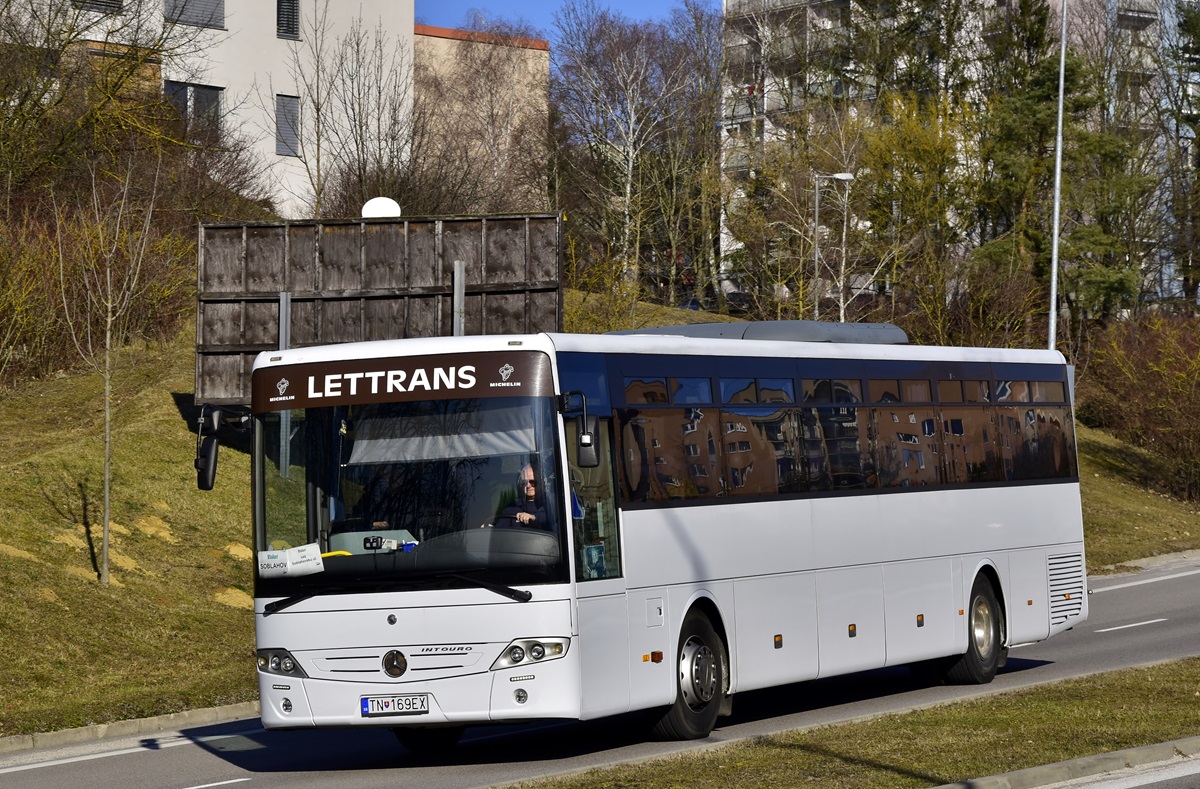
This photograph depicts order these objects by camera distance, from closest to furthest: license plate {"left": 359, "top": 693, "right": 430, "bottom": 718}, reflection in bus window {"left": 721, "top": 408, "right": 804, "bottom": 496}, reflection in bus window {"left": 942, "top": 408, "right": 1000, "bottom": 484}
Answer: license plate {"left": 359, "top": 693, "right": 430, "bottom": 718} < reflection in bus window {"left": 721, "top": 408, "right": 804, "bottom": 496} < reflection in bus window {"left": 942, "top": 408, "right": 1000, "bottom": 484}

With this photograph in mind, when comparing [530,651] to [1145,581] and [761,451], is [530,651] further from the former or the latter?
[1145,581]

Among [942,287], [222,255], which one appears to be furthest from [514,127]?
[222,255]

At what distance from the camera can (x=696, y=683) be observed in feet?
42.9

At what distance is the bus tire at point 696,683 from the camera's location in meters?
12.9

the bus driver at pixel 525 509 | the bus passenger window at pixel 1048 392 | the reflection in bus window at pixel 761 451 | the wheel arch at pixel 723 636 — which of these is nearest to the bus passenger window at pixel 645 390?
the reflection in bus window at pixel 761 451

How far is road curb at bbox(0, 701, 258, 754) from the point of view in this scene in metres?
15.2

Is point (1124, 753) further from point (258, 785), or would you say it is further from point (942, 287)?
point (942, 287)

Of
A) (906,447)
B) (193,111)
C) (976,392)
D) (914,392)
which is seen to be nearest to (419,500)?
(906,447)

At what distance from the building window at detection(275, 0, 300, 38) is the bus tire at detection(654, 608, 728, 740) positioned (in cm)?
5608

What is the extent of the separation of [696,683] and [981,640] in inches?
207

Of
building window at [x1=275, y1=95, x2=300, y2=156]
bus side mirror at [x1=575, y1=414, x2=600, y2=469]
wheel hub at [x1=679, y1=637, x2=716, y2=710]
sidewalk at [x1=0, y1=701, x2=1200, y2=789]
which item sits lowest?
sidewalk at [x1=0, y1=701, x2=1200, y2=789]

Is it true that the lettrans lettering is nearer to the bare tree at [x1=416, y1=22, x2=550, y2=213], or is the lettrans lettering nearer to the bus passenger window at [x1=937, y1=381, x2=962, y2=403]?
the bus passenger window at [x1=937, y1=381, x2=962, y2=403]

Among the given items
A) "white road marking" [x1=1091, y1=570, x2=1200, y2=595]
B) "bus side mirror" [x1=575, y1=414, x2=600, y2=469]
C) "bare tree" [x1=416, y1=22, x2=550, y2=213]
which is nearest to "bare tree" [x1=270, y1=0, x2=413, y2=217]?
"bare tree" [x1=416, y1=22, x2=550, y2=213]

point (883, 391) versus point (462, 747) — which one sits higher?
point (883, 391)
